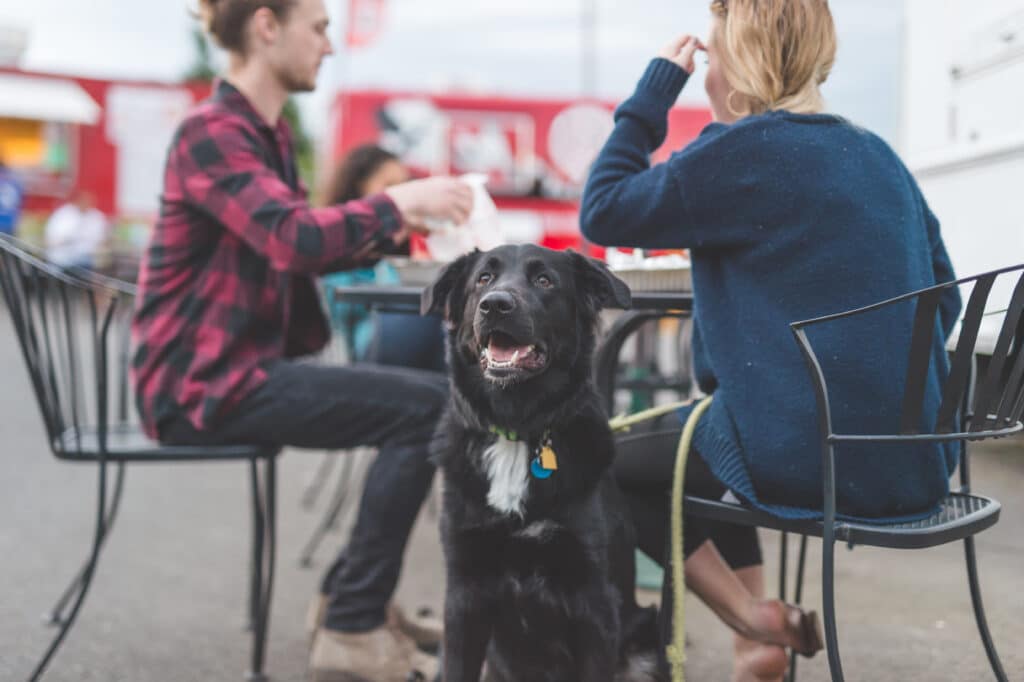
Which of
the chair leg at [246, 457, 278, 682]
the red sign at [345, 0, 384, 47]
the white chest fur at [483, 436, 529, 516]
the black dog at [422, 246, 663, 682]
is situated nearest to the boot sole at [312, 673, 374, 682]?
the chair leg at [246, 457, 278, 682]

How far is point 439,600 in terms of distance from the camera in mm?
3486

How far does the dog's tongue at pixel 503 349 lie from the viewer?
6.50ft

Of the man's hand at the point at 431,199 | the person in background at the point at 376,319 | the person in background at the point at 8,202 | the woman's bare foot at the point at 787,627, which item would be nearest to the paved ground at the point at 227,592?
the woman's bare foot at the point at 787,627

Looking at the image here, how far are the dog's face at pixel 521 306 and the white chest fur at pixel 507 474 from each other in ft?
0.46

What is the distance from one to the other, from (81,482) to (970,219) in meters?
4.55

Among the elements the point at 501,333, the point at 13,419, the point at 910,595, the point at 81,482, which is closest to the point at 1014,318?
the point at 501,333

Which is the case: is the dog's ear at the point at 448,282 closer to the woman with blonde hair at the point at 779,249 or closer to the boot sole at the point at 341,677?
the woman with blonde hair at the point at 779,249

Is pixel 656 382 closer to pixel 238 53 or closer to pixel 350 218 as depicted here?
pixel 350 218

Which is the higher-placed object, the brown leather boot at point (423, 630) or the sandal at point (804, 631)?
the sandal at point (804, 631)

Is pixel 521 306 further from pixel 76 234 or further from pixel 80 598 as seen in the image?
pixel 76 234

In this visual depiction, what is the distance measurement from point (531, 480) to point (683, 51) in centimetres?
101

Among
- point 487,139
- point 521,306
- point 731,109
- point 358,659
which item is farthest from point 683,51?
point 487,139

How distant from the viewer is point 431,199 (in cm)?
263

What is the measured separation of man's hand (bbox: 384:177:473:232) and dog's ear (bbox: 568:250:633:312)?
585mm
